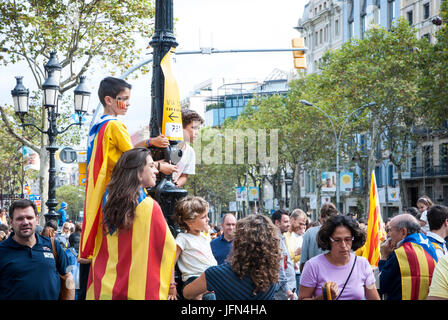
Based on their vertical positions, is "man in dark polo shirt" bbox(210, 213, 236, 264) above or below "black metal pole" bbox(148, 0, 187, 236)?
below

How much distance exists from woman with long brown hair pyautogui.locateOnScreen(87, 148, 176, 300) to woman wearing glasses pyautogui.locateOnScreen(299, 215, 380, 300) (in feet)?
4.66

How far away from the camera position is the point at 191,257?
5.79 m

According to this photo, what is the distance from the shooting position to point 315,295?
17.2ft

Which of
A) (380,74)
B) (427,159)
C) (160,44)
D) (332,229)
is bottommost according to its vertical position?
(332,229)

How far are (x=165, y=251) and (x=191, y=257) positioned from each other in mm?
1689

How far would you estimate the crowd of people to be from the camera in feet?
13.5

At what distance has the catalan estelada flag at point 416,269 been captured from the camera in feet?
19.6

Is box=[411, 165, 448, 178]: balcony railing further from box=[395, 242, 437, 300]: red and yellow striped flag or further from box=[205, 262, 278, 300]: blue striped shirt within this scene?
box=[205, 262, 278, 300]: blue striped shirt

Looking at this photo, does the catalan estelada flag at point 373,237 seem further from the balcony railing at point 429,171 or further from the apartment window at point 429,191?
the apartment window at point 429,191

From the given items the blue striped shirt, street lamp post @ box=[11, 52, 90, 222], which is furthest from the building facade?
the blue striped shirt

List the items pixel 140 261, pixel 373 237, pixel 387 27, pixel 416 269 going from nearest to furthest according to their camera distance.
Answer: pixel 140 261, pixel 416 269, pixel 373 237, pixel 387 27

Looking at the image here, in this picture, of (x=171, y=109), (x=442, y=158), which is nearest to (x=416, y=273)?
(x=171, y=109)

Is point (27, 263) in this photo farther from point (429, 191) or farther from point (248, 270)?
point (429, 191)

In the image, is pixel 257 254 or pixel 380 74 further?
pixel 380 74
